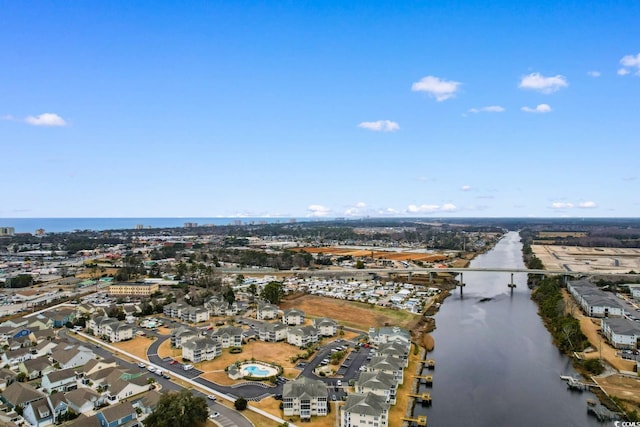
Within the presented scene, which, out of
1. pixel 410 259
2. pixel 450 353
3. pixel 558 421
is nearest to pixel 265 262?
pixel 410 259

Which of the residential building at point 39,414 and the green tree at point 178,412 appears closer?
the green tree at point 178,412

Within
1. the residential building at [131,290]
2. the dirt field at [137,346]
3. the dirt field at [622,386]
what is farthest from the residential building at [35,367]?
the dirt field at [622,386]

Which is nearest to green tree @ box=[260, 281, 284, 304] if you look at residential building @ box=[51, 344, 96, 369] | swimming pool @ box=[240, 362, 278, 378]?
swimming pool @ box=[240, 362, 278, 378]

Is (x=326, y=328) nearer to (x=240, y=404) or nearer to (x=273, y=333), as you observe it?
(x=273, y=333)

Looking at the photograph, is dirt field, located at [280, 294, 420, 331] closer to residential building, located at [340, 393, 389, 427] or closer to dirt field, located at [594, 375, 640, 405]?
dirt field, located at [594, 375, 640, 405]

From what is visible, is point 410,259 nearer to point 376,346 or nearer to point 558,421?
point 376,346

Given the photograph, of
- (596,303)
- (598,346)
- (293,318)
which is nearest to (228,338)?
(293,318)

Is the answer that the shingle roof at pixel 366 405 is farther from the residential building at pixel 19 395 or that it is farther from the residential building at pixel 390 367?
the residential building at pixel 19 395
